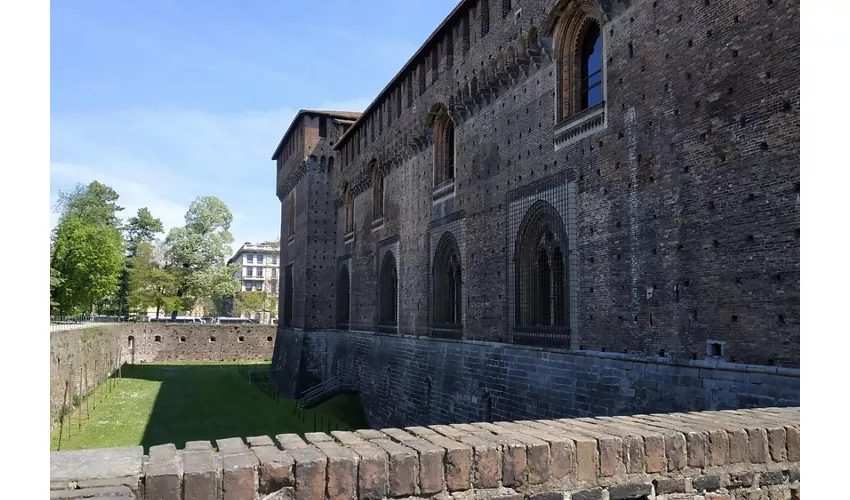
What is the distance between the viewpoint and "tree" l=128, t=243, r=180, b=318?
49.7 metres

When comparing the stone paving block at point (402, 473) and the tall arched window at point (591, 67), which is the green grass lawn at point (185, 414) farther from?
the stone paving block at point (402, 473)

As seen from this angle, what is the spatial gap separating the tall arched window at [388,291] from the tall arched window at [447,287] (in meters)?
4.10

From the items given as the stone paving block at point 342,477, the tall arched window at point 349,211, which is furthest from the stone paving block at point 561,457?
the tall arched window at point 349,211

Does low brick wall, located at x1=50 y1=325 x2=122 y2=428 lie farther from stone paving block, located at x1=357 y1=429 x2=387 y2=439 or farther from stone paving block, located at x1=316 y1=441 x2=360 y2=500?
stone paving block, located at x1=316 y1=441 x2=360 y2=500

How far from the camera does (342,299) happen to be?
3012 centimetres

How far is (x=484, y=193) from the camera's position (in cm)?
1580

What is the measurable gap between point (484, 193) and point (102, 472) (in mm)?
13773

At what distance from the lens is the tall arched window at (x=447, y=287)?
1772 cm

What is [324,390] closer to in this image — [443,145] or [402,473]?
[443,145]

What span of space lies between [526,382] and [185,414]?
47.5ft

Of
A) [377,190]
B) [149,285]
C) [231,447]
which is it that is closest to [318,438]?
[231,447]

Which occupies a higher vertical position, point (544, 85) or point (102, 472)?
point (544, 85)

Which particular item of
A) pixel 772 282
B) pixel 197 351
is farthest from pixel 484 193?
pixel 197 351
